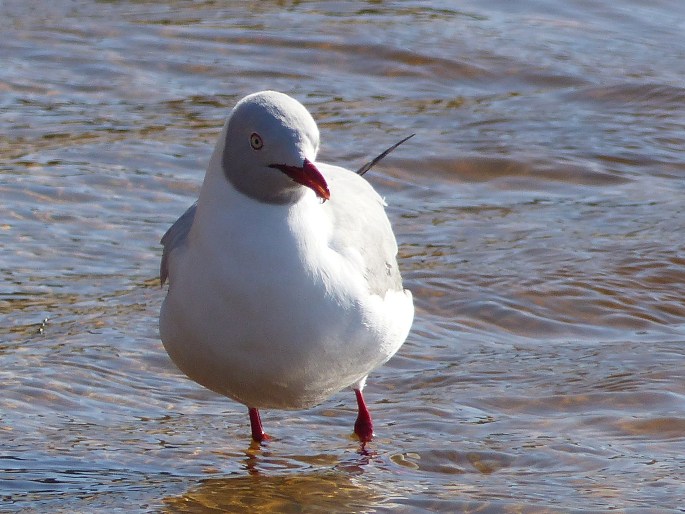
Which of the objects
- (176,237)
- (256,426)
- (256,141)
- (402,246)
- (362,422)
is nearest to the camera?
(256,141)

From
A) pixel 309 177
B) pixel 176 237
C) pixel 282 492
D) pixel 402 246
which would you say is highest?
pixel 309 177

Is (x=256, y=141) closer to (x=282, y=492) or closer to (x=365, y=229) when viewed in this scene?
(x=365, y=229)

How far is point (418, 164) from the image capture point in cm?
885

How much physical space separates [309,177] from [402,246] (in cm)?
340

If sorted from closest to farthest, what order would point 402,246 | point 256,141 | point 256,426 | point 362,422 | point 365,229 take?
1. point 256,141
2. point 365,229
3. point 256,426
4. point 362,422
5. point 402,246

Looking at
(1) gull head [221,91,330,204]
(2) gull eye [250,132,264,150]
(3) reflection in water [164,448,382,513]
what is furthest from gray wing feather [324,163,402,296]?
(3) reflection in water [164,448,382,513]

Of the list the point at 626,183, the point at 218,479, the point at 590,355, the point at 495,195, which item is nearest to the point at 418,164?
the point at 495,195

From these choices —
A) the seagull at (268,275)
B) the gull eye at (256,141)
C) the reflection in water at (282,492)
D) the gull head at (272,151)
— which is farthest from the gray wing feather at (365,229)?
the reflection in water at (282,492)

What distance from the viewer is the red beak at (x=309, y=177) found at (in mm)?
4125

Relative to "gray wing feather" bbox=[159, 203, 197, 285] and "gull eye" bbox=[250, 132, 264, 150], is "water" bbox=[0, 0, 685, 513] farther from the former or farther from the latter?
"gull eye" bbox=[250, 132, 264, 150]

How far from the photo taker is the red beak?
412 cm

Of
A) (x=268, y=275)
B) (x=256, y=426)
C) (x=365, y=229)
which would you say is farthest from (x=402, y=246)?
(x=268, y=275)

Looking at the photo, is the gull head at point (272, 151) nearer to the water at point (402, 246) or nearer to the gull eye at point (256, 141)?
the gull eye at point (256, 141)

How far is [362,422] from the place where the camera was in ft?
17.8
